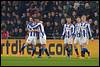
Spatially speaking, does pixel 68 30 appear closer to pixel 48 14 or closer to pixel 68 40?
pixel 68 40

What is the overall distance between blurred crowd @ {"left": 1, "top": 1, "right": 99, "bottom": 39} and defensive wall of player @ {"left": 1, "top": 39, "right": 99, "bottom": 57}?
503mm

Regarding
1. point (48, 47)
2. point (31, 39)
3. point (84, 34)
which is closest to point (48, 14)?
point (48, 47)

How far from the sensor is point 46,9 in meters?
29.2

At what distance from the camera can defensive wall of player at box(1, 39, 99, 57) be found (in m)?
25.4

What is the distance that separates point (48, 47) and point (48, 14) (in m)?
3.33

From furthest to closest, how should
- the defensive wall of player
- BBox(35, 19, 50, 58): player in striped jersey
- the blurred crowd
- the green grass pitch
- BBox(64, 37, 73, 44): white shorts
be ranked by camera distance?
the blurred crowd, the defensive wall of player, BBox(64, 37, 73, 44): white shorts, BBox(35, 19, 50, 58): player in striped jersey, the green grass pitch

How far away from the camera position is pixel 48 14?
2845 cm

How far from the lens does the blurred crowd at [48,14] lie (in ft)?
87.9

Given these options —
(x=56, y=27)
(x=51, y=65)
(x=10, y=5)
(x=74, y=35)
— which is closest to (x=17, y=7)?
(x=10, y=5)

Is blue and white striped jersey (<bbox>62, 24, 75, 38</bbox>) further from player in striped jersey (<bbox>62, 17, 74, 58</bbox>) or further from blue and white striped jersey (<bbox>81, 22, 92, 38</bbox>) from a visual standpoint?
blue and white striped jersey (<bbox>81, 22, 92, 38</bbox>)

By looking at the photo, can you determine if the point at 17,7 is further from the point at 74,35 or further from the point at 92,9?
the point at 74,35

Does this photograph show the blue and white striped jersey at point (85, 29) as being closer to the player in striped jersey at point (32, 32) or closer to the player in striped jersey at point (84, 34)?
the player in striped jersey at point (84, 34)

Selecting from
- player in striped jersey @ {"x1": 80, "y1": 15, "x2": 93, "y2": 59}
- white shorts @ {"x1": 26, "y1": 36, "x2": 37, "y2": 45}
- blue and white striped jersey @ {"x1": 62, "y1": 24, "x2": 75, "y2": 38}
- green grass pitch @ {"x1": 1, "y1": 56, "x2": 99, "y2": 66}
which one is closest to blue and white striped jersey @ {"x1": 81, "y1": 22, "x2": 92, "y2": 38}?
player in striped jersey @ {"x1": 80, "y1": 15, "x2": 93, "y2": 59}

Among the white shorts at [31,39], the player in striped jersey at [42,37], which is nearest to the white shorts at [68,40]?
the player in striped jersey at [42,37]
